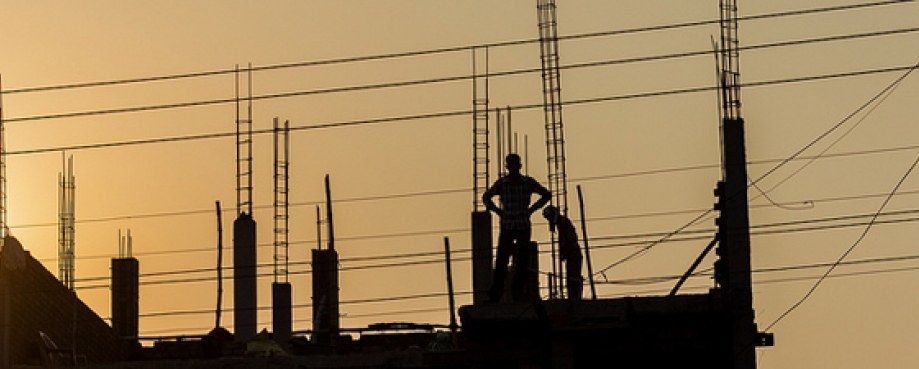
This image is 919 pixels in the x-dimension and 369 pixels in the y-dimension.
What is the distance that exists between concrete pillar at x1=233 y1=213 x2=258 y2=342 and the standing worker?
501 inches

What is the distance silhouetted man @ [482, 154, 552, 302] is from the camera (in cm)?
3061

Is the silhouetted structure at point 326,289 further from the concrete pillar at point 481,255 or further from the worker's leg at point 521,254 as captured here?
the worker's leg at point 521,254

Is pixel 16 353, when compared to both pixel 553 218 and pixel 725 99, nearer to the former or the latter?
pixel 553 218

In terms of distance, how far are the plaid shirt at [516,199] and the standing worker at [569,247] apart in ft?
5.84

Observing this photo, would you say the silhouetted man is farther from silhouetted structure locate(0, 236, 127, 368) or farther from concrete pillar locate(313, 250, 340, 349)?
concrete pillar locate(313, 250, 340, 349)

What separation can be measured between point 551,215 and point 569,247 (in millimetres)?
533

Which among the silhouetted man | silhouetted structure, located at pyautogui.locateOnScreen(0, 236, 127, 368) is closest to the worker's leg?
the silhouetted man

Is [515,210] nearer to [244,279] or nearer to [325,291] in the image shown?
[244,279]

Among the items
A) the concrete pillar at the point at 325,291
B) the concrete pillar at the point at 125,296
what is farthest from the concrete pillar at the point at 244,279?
the concrete pillar at the point at 125,296

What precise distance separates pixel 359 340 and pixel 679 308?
15370 millimetres

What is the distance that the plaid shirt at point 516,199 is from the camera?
3061 centimetres

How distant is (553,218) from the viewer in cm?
3266

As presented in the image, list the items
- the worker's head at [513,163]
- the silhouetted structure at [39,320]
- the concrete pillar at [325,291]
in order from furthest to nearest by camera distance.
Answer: the concrete pillar at [325,291], the silhouetted structure at [39,320], the worker's head at [513,163]

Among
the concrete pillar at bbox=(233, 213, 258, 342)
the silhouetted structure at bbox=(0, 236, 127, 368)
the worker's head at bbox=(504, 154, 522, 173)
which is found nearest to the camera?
the worker's head at bbox=(504, 154, 522, 173)
